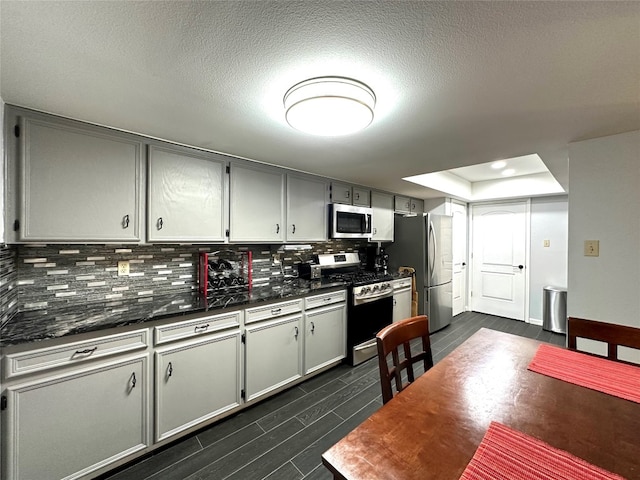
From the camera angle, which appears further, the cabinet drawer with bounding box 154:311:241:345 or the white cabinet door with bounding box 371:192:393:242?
the white cabinet door with bounding box 371:192:393:242

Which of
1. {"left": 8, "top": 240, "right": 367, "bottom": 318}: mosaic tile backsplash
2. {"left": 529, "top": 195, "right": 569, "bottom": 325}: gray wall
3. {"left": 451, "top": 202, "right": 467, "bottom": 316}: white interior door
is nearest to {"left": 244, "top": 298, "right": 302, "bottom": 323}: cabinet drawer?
{"left": 8, "top": 240, "right": 367, "bottom": 318}: mosaic tile backsplash

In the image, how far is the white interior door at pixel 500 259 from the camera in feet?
14.7

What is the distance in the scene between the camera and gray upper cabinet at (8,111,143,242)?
59.8 inches

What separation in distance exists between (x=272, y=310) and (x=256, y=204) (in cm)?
100

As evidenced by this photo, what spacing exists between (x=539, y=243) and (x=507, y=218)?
609mm

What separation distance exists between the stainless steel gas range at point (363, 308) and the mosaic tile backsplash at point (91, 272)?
4.19 ft

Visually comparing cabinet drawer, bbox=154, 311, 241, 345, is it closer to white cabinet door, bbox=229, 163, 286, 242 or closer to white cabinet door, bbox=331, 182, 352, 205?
white cabinet door, bbox=229, 163, 286, 242

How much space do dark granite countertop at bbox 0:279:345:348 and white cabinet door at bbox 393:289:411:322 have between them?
156cm

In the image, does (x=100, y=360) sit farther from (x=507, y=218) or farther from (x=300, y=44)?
(x=507, y=218)

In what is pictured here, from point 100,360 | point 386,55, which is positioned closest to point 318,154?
point 386,55

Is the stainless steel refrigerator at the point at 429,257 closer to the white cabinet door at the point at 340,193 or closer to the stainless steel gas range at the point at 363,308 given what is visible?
the stainless steel gas range at the point at 363,308

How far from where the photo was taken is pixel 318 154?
2.36 m

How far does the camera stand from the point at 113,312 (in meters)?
1.72

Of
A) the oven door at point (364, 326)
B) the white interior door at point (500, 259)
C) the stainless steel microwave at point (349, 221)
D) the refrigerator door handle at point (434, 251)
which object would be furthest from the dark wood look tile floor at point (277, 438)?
the white interior door at point (500, 259)
